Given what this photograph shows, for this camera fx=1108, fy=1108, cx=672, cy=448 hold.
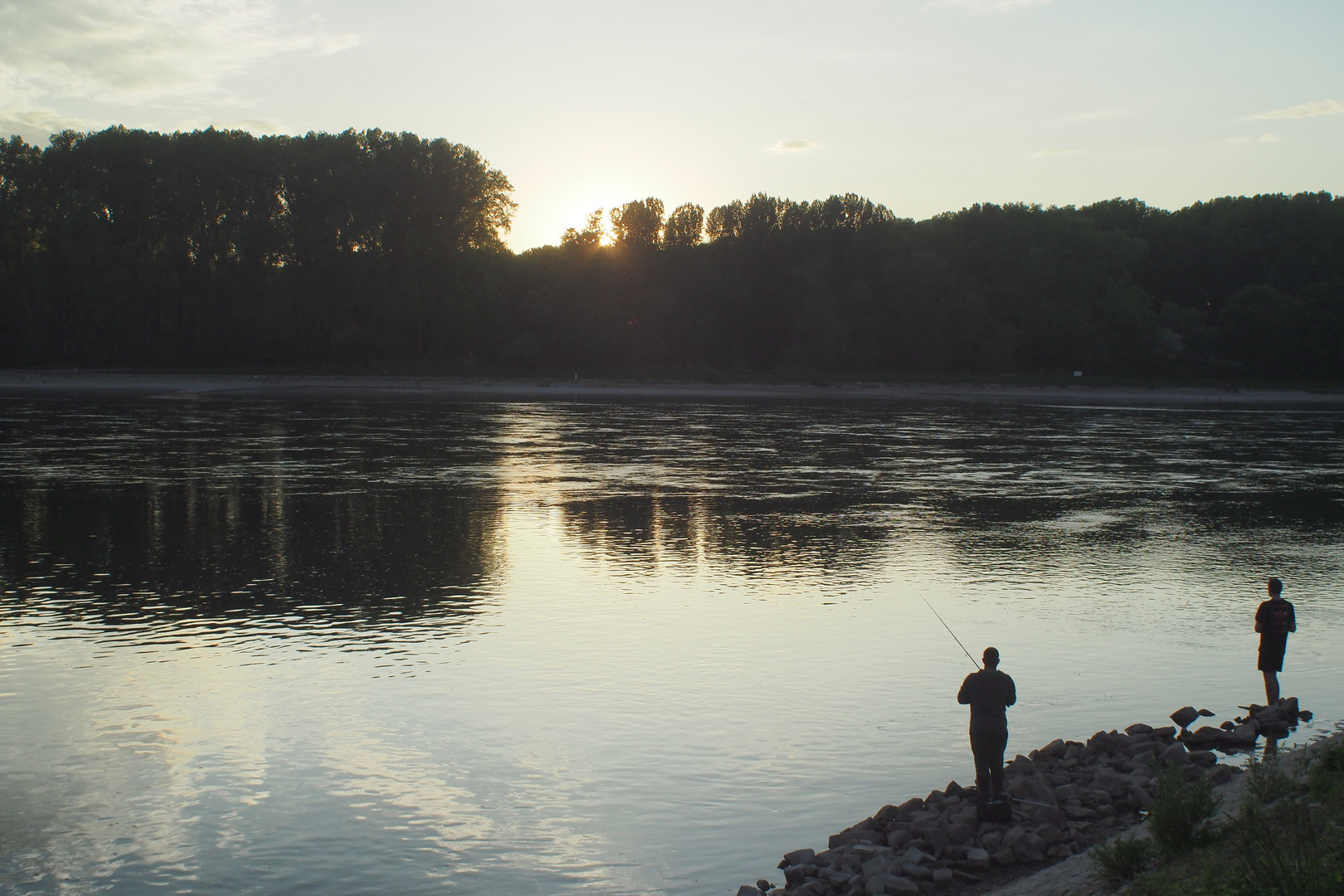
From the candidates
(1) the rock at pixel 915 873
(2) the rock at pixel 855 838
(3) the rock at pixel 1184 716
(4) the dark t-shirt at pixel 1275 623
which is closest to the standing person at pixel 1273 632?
(4) the dark t-shirt at pixel 1275 623

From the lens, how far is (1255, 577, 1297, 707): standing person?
38.1ft

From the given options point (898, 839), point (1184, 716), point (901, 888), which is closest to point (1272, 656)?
point (1184, 716)

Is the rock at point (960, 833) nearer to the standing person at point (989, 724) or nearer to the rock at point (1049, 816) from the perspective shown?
the standing person at point (989, 724)

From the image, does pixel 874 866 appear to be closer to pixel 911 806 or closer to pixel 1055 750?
pixel 911 806

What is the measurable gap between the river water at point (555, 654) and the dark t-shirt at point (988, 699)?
1.18m

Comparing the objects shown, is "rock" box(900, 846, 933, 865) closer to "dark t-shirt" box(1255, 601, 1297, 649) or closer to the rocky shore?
the rocky shore

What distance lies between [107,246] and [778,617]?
331 ft

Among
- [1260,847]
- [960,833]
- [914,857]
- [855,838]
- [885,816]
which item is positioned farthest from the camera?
[885,816]

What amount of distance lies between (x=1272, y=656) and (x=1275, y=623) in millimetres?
355

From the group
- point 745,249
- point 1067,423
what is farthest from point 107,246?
point 1067,423

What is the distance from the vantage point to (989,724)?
887 centimetres

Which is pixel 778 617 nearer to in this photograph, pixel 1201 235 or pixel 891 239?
pixel 891 239

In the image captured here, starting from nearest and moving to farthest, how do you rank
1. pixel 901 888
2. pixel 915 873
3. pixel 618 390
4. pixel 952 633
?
pixel 901 888, pixel 915 873, pixel 952 633, pixel 618 390

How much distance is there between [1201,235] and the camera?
124250mm
